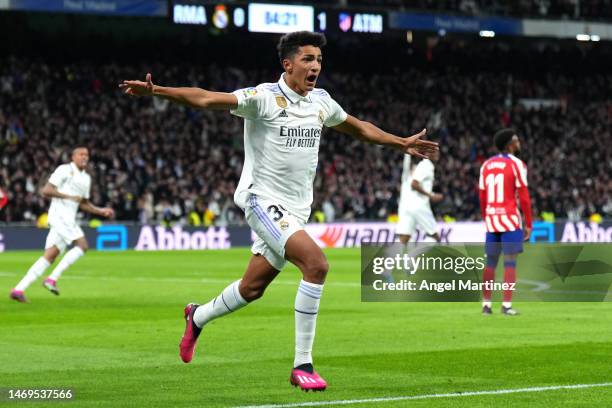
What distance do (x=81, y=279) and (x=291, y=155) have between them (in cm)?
1414

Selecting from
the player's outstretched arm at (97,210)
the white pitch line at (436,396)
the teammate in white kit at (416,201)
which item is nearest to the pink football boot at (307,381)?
the white pitch line at (436,396)

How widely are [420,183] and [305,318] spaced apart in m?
12.6

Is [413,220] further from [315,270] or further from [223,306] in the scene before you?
[315,270]

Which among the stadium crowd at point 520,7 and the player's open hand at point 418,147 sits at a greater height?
the stadium crowd at point 520,7

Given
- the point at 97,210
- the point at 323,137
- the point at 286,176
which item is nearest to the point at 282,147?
the point at 286,176

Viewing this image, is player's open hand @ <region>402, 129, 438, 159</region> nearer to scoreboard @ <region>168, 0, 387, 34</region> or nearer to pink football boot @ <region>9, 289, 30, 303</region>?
pink football boot @ <region>9, 289, 30, 303</region>

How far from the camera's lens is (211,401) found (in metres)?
8.23

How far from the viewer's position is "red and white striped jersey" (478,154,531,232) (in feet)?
→ 50.2

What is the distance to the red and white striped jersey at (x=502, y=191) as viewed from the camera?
15289mm

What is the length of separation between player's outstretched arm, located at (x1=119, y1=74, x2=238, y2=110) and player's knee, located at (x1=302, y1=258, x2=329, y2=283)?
1.20 meters

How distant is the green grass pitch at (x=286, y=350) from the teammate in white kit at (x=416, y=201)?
2247 millimetres

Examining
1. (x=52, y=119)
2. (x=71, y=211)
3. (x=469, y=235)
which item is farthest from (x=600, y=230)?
(x=71, y=211)

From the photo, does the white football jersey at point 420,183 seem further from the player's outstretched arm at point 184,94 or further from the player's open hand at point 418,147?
the player's outstretched arm at point 184,94

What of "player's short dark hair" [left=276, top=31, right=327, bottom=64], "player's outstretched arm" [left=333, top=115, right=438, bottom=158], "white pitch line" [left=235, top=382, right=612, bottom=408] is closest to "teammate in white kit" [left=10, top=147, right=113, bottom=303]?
"player's outstretched arm" [left=333, top=115, right=438, bottom=158]
